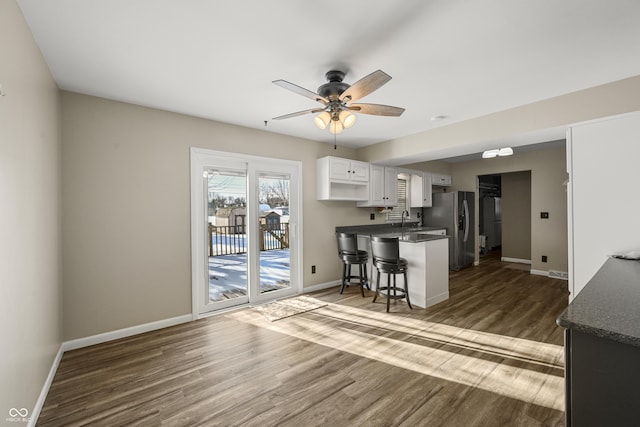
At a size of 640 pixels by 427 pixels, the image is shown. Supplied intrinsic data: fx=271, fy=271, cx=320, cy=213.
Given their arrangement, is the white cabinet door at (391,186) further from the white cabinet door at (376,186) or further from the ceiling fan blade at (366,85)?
the ceiling fan blade at (366,85)

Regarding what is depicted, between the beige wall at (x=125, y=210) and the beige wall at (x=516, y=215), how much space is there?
707cm

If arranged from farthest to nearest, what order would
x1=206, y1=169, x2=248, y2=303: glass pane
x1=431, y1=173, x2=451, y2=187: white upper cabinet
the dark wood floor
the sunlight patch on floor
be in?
x1=431, y1=173, x2=451, y2=187: white upper cabinet
x1=206, y1=169, x2=248, y2=303: glass pane
the sunlight patch on floor
the dark wood floor

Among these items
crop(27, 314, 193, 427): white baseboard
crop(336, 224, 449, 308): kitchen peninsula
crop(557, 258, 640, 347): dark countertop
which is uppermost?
crop(557, 258, 640, 347): dark countertop

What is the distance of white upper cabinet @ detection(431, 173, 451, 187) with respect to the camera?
6484 millimetres

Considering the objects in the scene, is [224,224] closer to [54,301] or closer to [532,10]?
[54,301]

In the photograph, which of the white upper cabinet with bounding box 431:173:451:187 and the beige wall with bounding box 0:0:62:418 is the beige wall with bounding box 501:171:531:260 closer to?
the white upper cabinet with bounding box 431:173:451:187

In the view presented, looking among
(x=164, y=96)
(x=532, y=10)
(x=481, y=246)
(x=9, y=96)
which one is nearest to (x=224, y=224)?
(x=164, y=96)

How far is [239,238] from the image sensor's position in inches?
153

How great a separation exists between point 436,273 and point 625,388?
311cm

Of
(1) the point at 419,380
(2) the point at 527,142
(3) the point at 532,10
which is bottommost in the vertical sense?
(1) the point at 419,380

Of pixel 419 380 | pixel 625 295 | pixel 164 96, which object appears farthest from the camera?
pixel 164 96

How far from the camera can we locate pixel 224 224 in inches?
147

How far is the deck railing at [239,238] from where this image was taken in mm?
3664

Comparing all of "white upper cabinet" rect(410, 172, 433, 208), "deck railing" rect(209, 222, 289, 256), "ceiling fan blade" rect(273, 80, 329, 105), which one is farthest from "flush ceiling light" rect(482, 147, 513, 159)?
"deck railing" rect(209, 222, 289, 256)
